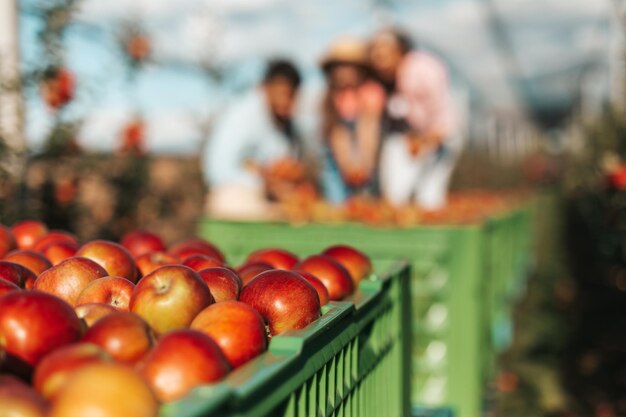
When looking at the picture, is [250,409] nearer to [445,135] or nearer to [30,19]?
[30,19]

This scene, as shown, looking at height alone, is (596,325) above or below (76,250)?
below

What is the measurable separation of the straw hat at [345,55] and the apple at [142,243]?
15.0 feet

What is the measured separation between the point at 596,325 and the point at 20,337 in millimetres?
7639

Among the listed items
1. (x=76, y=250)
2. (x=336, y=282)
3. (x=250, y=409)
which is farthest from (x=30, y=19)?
(x=250, y=409)

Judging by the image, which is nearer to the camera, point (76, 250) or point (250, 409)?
point (250, 409)

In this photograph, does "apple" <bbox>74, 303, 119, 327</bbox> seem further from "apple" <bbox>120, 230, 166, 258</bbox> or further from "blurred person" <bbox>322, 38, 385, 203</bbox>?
"blurred person" <bbox>322, 38, 385, 203</bbox>

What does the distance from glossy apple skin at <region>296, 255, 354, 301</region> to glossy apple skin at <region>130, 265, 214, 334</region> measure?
21.0 inches

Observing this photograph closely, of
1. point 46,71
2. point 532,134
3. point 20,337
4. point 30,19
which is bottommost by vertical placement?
point 532,134

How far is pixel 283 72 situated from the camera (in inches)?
225

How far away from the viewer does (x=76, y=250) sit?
201 cm

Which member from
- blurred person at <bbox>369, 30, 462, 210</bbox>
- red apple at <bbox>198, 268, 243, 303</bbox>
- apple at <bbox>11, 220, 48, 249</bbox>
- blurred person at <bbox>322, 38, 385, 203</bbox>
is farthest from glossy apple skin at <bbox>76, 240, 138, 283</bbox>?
blurred person at <bbox>369, 30, 462, 210</bbox>

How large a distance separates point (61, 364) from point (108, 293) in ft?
1.59

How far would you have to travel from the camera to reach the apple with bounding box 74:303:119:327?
136 centimetres

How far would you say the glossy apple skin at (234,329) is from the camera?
1.27 meters
